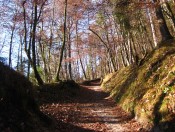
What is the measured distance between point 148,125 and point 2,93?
5.39 m

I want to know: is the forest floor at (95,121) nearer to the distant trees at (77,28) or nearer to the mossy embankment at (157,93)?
the mossy embankment at (157,93)

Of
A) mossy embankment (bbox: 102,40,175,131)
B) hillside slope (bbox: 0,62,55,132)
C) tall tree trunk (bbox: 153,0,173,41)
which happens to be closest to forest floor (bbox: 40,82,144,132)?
mossy embankment (bbox: 102,40,175,131)

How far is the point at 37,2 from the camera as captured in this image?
1909cm

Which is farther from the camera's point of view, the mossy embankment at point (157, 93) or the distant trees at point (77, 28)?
the distant trees at point (77, 28)

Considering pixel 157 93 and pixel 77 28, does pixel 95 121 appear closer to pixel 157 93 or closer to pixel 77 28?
pixel 157 93

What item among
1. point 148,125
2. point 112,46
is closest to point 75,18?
point 112,46

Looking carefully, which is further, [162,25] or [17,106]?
[162,25]

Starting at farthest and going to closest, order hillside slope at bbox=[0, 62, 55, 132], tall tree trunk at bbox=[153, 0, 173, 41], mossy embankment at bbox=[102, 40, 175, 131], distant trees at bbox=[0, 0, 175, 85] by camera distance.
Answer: distant trees at bbox=[0, 0, 175, 85]
tall tree trunk at bbox=[153, 0, 173, 41]
mossy embankment at bbox=[102, 40, 175, 131]
hillside slope at bbox=[0, 62, 55, 132]

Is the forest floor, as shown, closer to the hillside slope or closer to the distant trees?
the hillside slope

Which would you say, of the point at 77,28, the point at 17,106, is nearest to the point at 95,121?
the point at 17,106

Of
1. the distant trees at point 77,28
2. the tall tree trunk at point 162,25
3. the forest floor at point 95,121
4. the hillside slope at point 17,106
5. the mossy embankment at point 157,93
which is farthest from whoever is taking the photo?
the distant trees at point 77,28

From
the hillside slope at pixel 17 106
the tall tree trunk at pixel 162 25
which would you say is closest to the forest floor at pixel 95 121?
the hillside slope at pixel 17 106

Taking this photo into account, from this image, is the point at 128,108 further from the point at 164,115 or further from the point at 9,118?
the point at 9,118

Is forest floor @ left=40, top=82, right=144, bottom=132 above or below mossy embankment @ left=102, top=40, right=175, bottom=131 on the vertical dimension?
below
